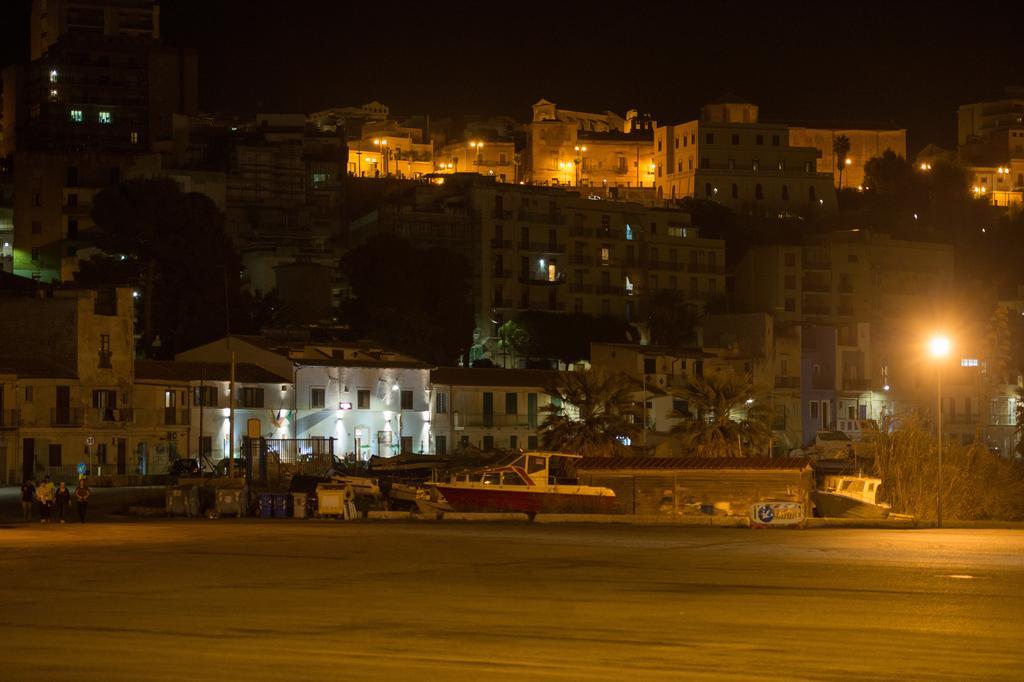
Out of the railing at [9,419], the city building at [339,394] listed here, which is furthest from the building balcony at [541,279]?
the railing at [9,419]

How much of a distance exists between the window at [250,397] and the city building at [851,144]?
92296 mm

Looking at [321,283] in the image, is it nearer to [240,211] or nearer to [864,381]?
[240,211]

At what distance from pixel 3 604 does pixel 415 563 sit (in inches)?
360

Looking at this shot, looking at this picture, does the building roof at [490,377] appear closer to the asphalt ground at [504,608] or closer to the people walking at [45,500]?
the people walking at [45,500]

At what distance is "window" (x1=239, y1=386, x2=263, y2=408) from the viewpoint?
72188mm

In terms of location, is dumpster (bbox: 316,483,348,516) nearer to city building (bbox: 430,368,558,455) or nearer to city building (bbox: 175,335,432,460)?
city building (bbox: 175,335,432,460)

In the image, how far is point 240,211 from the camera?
4163 inches

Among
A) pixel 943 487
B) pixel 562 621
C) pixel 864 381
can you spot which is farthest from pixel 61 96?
pixel 562 621

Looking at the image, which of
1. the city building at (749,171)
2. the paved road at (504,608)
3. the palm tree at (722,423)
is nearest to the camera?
the paved road at (504,608)

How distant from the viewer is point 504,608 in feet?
76.0

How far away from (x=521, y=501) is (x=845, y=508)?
10.3 meters

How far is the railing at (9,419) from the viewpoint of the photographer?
6278 centimetres

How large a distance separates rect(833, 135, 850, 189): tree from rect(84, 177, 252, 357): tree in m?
85.9

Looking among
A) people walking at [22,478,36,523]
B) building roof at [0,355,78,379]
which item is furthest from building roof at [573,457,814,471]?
building roof at [0,355,78,379]
